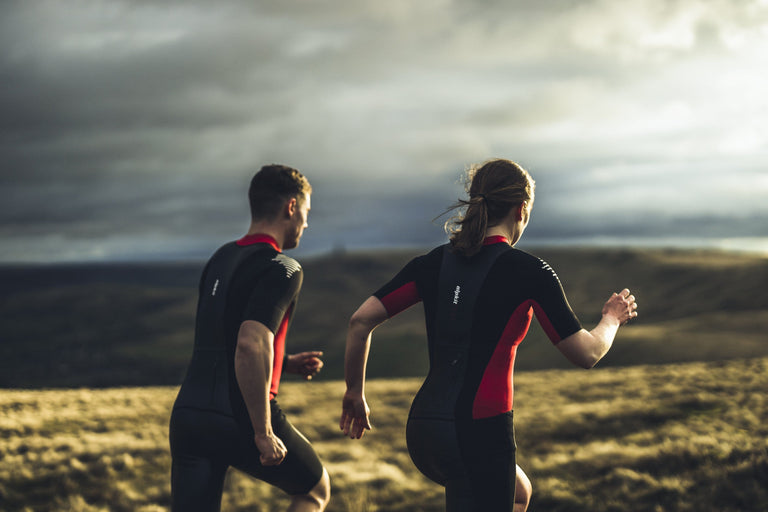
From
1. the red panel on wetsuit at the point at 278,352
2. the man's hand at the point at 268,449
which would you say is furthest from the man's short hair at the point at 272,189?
the man's hand at the point at 268,449

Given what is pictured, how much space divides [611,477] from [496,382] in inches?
285

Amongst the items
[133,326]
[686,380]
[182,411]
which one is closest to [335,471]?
[182,411]

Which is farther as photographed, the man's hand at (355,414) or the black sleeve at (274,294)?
the man's hand at (355,414)

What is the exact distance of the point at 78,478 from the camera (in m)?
10.7

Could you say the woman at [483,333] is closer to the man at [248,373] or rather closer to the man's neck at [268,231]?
the man at [248,373]

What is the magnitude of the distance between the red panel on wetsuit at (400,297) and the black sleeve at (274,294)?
599 mm

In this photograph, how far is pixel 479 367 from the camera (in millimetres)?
3420

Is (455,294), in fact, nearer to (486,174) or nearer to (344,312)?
(486,174)

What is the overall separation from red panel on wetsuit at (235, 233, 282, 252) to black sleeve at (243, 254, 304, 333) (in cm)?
16

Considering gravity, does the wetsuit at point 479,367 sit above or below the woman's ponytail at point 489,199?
below

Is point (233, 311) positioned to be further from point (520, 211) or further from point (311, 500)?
point (520, 211)

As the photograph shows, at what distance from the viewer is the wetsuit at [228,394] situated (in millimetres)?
3773

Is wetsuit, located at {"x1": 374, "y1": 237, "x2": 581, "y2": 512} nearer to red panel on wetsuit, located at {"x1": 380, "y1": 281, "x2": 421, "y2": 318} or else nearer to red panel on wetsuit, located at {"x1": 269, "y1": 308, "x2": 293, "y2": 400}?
red panel on wetsuit, located at {"x1": 380, "y1": 281, "x2": 421, "y2": 318}

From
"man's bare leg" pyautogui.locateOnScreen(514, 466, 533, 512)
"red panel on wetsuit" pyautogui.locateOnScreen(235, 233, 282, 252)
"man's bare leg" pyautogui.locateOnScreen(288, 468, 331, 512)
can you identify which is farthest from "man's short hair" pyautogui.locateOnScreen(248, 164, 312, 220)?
"man's bare leg" pyautogui.locateOnScreen(514, 466, 533, 512)
